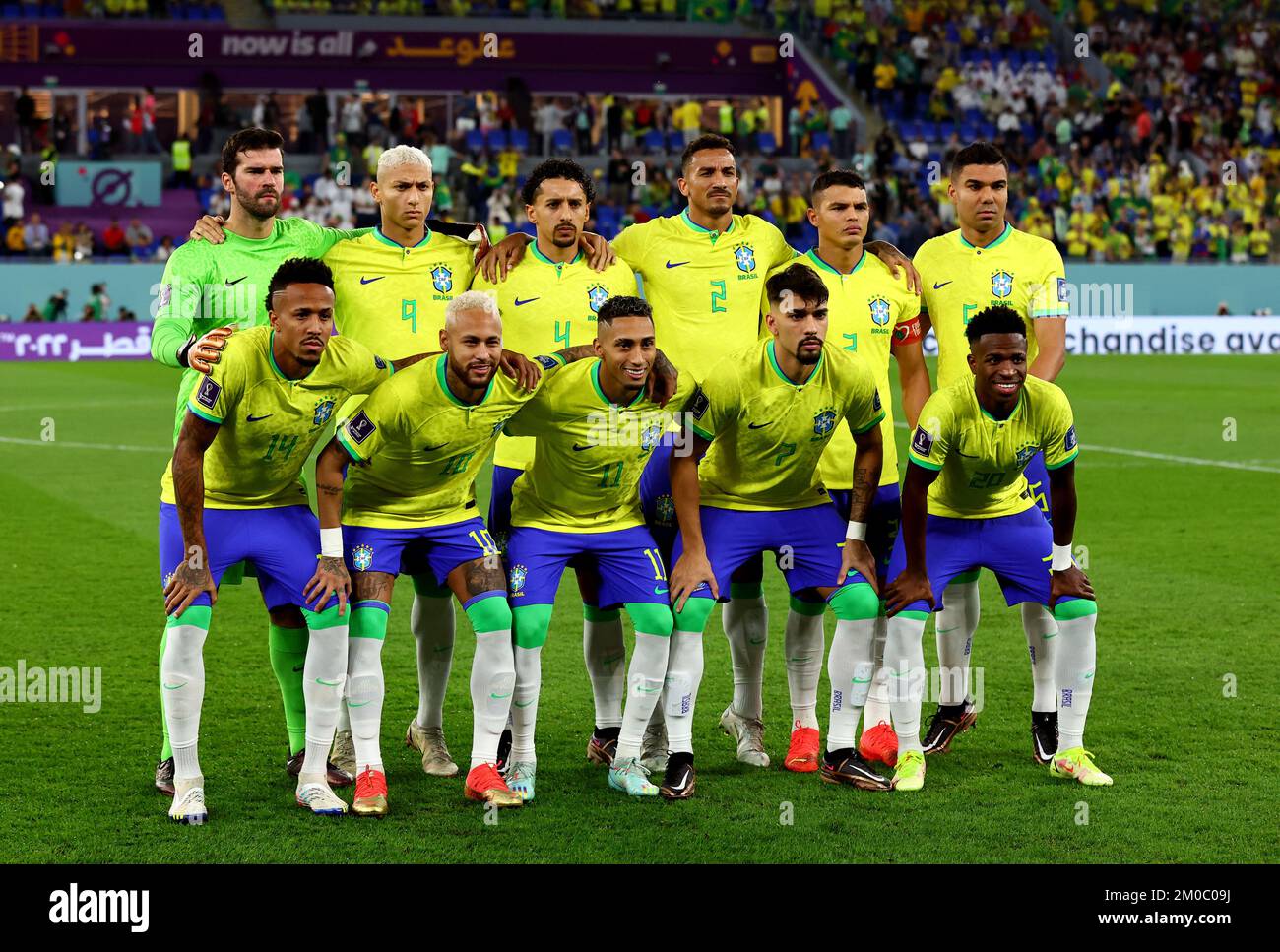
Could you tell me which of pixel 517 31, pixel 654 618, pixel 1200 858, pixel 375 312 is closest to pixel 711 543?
pixel 654 618

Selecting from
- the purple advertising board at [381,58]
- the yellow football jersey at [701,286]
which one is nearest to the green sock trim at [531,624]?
the yellow football jersey at [701,286]

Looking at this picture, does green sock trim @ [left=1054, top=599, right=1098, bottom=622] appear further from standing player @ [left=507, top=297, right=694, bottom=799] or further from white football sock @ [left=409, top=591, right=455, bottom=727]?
white football sock @ [left=409, top=591, right=455, bottom=727]

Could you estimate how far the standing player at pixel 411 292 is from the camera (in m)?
6.88

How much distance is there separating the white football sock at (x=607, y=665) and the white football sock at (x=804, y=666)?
734 millimetres

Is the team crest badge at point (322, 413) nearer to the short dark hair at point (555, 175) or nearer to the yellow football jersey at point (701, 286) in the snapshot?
the short dark hair at point (555, 175)

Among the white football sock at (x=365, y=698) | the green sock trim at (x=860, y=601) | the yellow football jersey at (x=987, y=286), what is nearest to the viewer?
the white football sock at (x=365, y=698)

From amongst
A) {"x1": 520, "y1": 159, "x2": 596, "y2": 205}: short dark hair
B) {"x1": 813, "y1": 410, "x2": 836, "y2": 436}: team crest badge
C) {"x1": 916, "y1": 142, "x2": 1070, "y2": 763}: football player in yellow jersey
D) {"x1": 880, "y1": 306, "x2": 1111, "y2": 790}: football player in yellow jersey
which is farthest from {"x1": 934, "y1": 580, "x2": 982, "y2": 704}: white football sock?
{"x1": 520, "y1": 159, "x2": 596, "y2": 205}: short dark hair

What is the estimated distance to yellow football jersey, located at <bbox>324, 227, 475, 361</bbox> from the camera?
6.93 metres

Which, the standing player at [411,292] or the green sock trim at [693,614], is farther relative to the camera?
the standing player at [411,292]

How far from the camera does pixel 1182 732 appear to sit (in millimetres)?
7461

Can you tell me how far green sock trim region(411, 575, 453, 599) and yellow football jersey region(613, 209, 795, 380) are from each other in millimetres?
1406

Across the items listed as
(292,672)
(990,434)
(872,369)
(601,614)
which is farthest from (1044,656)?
(292,672)

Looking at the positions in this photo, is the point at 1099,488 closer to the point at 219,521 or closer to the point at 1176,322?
the point at 219,521

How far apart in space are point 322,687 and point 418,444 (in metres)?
1.00
